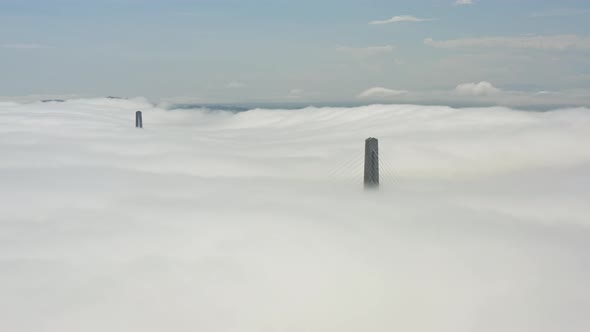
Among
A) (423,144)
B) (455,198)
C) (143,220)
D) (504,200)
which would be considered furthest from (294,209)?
(423,144)

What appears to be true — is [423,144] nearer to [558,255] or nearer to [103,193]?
[103,193]

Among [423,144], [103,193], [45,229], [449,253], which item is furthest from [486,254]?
[423,144]

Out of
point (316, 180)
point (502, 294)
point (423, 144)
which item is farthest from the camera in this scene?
point (423, 144)

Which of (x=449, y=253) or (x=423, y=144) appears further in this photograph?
(x=423, y=144)

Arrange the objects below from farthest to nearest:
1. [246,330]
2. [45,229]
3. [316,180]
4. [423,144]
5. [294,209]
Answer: [423,144] < [316,180] < [294,209] < [45,229] < [246,330]

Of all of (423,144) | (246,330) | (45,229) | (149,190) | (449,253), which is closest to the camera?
(246,330)

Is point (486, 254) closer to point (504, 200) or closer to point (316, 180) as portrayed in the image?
point (504, 200)
